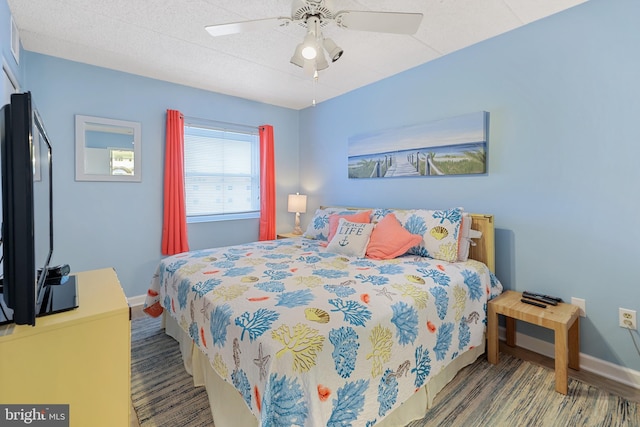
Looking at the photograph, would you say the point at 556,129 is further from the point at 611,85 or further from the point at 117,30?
the point at 117,30

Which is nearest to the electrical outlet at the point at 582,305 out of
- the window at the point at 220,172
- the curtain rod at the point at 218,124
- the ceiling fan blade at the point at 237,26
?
the ceiling fan blade at the point at 237,26

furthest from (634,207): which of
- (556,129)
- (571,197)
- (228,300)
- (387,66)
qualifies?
(228,300)

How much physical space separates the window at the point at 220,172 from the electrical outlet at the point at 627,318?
3626 millimetres

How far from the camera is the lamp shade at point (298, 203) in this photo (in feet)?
13.6

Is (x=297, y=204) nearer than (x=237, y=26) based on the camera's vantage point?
No

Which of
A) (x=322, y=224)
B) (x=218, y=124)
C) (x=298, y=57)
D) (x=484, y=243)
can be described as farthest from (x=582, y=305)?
(x=218, y=124)

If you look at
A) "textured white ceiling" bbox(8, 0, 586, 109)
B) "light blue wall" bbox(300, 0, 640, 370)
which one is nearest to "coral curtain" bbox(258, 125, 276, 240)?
"textured white ceiling" bbox(8, 0, 586, 109)

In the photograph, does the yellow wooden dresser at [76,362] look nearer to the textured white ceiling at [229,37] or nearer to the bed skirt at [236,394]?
the bed skirt at [236,394]

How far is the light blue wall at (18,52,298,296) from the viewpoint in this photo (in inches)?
106

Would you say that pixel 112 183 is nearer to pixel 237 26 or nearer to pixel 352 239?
pixel 237 26

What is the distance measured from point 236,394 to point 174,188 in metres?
2.49

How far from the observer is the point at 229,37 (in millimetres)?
2354

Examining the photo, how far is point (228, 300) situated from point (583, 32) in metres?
2.80

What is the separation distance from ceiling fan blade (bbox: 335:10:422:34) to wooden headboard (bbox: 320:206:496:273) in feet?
4.96
